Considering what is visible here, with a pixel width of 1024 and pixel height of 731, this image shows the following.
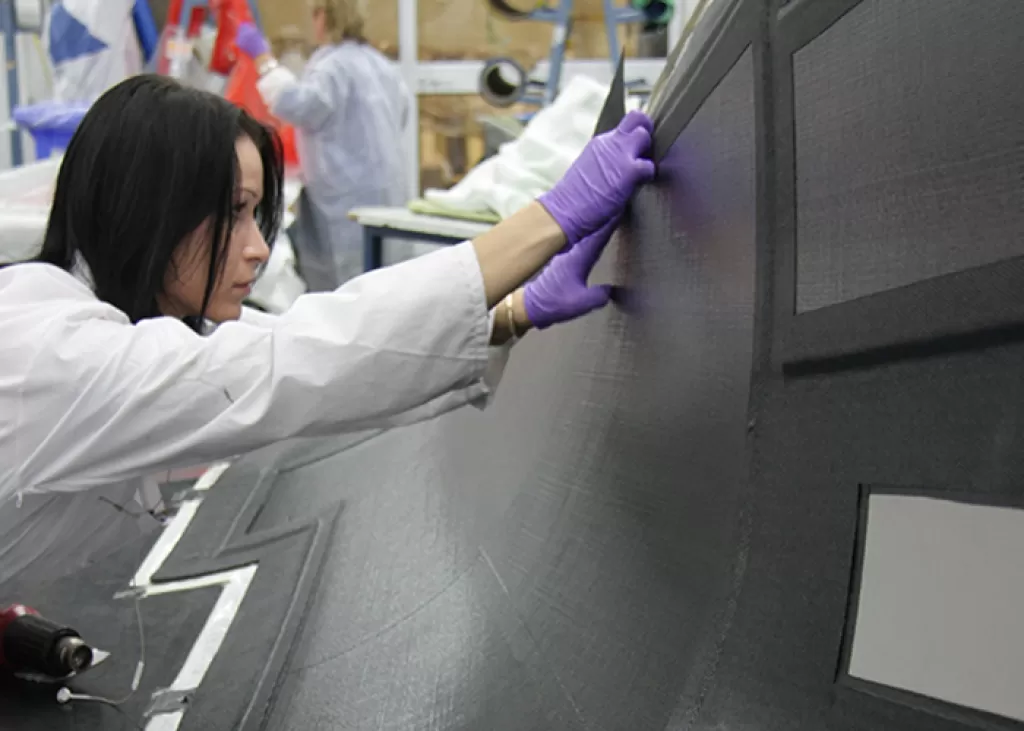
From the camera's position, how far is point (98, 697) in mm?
1257

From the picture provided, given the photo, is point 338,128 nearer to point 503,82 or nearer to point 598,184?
point 503,82

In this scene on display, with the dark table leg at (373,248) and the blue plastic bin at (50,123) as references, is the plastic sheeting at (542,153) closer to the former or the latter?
the dark table leg at (373,248)

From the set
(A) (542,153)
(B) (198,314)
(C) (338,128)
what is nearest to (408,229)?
(A) (542,153)

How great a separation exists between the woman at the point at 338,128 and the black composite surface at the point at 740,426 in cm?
302

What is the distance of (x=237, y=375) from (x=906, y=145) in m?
0.61

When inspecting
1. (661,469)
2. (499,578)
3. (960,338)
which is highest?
(960,338)

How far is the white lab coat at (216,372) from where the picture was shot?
938mm

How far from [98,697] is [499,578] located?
1.72 ft

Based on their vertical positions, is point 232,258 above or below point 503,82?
below

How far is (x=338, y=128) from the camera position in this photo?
13.9ft

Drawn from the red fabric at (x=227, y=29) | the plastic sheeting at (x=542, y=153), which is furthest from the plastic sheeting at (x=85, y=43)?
the plastic sheeting at (x=542, y=153)

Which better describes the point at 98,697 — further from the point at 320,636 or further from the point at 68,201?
the point at 68,201

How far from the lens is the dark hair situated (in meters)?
1.14

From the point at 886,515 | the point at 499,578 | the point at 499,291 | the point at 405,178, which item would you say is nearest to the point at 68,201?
the point at 499,291
